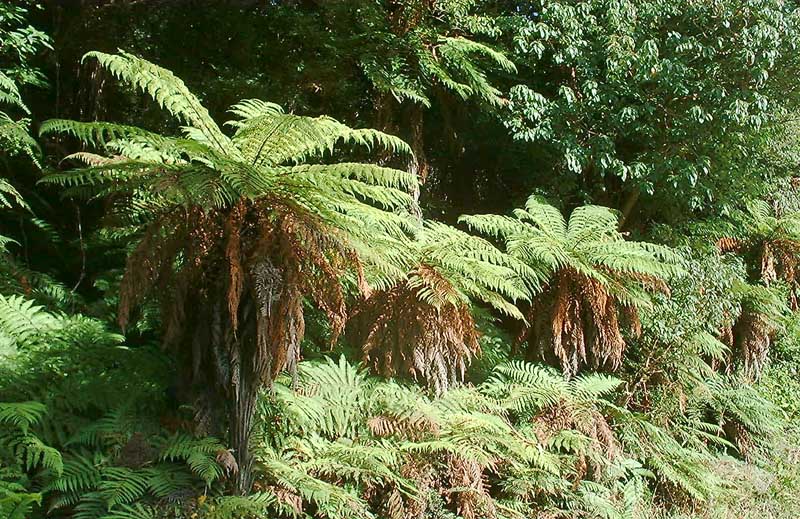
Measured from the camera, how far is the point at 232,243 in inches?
138

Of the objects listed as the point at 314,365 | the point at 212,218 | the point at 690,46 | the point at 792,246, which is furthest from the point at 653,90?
the point at 212,218

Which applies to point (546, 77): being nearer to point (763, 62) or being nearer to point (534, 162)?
point (534, 162)

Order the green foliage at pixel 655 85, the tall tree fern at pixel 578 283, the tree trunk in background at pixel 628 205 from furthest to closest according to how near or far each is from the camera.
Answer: the tree trunk in background at pixel 628 205 < the green foliage at pixel 655 85 < the tall tree fern at pixel 578 283

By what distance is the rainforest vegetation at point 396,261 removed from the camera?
12.0ft

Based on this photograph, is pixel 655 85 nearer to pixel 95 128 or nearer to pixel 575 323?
pixel 575 323

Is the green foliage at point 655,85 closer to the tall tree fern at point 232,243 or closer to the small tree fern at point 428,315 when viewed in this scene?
the small tree fern at point 428,315

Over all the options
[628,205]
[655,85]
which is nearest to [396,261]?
[655,85]

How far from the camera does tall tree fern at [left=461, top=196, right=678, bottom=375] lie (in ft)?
18.5

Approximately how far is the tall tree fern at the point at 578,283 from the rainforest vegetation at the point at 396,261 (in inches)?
1.0

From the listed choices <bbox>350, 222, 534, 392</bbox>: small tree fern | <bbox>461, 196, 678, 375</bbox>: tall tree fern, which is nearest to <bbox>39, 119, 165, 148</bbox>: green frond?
<bbox>350, 222, 534, 392</bbox>: small tree fern

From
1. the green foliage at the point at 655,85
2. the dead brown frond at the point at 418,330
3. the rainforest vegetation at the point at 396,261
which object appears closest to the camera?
the rainforest vegetation at the point at 396,261

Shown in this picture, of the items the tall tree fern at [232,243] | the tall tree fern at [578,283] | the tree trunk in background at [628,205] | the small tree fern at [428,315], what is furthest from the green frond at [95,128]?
the tree trunk in background at [628,205]

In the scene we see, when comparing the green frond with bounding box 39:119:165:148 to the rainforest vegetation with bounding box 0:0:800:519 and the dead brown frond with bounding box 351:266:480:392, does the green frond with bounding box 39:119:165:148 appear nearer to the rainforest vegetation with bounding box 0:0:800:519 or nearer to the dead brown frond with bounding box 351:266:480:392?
the rainforest vegetation with bounding box 0:0:800:519

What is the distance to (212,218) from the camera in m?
3.64
